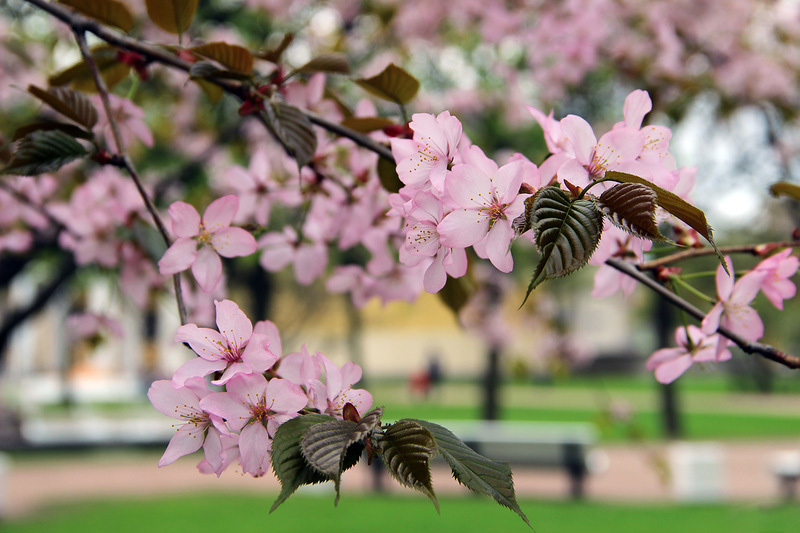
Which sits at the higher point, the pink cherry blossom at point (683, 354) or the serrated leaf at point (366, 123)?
the serrated leaf at point (366, 123)

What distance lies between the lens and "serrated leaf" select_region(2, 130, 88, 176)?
3.32ft

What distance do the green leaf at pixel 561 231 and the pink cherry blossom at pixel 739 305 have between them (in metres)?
0.40

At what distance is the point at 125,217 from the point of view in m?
1.54

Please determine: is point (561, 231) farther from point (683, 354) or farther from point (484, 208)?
point (683, 354)

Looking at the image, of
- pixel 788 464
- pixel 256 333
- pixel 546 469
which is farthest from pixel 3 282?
pixel 788 464

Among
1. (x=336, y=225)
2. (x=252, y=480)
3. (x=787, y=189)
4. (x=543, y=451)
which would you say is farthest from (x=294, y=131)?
(x=252, y=480)

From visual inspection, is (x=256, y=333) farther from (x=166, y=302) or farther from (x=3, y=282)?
(x=3, y=282)

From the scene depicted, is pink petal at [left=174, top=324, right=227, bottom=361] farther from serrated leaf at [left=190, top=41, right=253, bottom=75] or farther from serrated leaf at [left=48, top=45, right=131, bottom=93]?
serrated leaf at [left=48, top=45, right=131, bottom=93]

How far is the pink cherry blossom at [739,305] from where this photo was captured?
1.00m

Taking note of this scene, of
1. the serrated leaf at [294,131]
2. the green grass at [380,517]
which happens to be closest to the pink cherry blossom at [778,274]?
the serrated leaf at [294,131]

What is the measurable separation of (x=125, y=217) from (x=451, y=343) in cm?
2907

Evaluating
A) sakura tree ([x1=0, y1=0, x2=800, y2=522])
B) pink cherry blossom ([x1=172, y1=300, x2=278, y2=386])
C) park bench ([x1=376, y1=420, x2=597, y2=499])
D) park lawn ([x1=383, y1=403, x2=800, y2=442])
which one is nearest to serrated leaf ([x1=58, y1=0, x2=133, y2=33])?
sakura tree ([x1=0, y1=0, x2=800, y2=522])

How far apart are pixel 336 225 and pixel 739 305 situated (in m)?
0.71

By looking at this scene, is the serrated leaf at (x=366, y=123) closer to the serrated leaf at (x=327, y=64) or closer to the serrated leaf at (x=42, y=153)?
the serrated leaf at (x=327, y=64)
